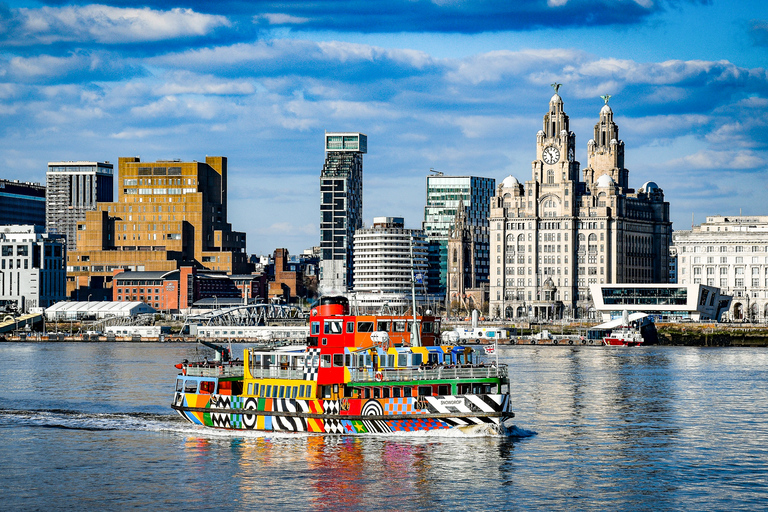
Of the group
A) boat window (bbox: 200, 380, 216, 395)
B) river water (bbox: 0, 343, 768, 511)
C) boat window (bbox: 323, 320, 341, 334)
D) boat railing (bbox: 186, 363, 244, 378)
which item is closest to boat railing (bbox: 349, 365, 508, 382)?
river water (bbox: 0, 343, 768, 511)

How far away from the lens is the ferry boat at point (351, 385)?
66.9 meters

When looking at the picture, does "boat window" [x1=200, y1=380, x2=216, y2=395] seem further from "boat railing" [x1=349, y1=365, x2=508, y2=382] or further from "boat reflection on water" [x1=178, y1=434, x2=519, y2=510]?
"boat railing" [x1=349, y1=365, x2=508, y2=382]

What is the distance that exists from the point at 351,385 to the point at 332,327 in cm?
490

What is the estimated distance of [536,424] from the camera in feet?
255

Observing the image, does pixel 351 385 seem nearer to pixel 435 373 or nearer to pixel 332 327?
pixel 332 327

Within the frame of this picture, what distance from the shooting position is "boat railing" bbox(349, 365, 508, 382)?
66500 mm

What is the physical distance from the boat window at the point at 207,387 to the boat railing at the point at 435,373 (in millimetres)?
11818

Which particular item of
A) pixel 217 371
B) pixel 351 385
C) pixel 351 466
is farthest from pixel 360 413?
pixel 217 371

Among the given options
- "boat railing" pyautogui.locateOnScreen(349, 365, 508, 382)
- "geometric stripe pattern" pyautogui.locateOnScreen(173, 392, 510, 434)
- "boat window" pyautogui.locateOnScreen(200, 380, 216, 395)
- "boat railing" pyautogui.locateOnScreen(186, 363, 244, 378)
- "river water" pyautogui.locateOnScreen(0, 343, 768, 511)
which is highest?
"boat railing" pyautogui.locateOnScreen(349, 365, 508, 382)

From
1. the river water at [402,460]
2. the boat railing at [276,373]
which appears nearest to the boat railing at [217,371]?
the boat railing at [276,373]

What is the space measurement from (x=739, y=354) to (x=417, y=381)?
116508 mm

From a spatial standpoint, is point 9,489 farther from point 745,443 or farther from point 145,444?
point 745,443

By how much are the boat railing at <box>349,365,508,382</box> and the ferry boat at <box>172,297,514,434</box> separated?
2.3 inches

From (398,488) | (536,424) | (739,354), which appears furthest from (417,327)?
(739,354)
